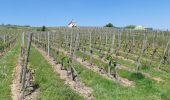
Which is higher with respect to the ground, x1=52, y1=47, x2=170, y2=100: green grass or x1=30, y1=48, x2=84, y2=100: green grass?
x1=30, y1=48, x2=84, y2=100: green grass

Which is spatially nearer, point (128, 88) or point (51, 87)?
point (51, 87)

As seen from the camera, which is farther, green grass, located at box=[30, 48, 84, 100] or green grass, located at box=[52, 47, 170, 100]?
green grass, located at box=[52, 47, 170, 100]

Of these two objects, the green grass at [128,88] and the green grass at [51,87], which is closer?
the green grass at [51,87]

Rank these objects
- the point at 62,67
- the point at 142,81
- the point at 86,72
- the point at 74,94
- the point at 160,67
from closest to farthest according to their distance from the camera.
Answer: the point at 74,94, the point at 142,81, the point at 86,72, the point at 62,67, the point at 160,67

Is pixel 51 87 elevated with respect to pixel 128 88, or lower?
elevated

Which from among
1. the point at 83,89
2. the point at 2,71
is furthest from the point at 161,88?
the point at 2,71

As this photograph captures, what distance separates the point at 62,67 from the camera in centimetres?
2100

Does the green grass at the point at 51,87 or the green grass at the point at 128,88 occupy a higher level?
the green grass at the point at 51,87

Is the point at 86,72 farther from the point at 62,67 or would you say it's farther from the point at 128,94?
the point at 128,94

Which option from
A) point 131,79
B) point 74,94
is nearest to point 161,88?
point 131,79

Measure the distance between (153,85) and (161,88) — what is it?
19.9 inches

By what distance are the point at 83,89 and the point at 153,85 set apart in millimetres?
3408

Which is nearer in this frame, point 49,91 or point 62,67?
point 49,91

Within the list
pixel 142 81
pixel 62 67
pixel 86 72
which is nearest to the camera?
pixel 142 81
